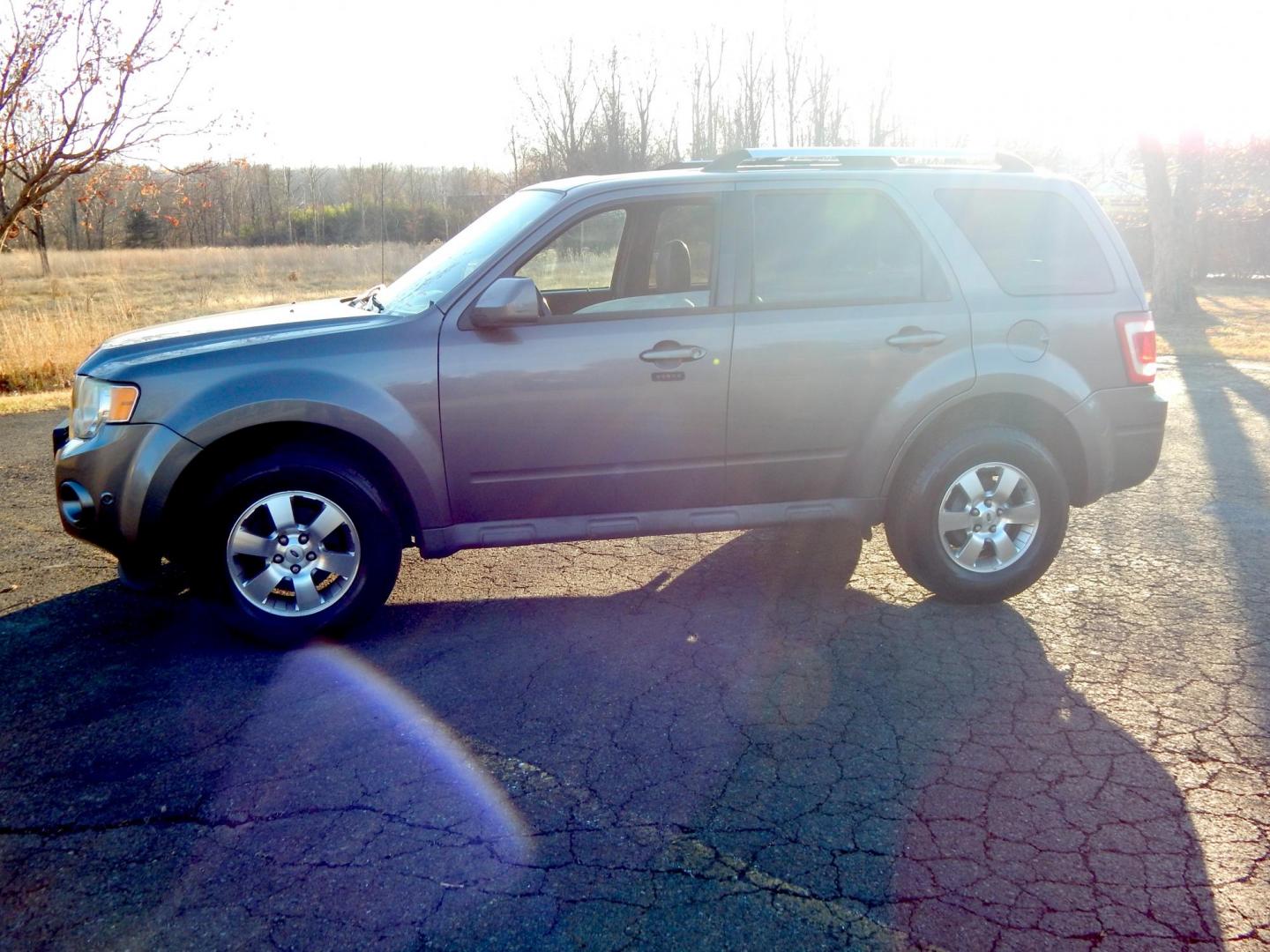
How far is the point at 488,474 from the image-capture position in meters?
4.63

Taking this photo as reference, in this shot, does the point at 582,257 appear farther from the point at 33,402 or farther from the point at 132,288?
the point at 132,288

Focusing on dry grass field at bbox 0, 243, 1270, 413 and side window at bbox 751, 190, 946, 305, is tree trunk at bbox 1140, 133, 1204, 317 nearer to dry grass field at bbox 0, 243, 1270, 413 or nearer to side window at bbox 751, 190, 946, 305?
dry grass field at bbox 0, 243, 1270, 413

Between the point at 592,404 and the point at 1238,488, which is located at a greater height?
the point at 592,404

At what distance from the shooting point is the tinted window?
507 centimetres

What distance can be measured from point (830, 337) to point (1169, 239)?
1657 centimetres

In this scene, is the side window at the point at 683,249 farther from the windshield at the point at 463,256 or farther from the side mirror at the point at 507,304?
the side mirror at the point at 507,304

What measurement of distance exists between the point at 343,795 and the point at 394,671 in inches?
39.2

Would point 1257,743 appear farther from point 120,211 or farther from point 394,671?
point 120,211

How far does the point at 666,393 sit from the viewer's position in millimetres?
4695

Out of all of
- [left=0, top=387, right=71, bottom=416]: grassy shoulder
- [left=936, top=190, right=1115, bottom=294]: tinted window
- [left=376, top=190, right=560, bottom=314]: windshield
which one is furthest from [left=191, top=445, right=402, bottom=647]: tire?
[left=0, top=387, right=71, bottom=416]: grassy shoulder

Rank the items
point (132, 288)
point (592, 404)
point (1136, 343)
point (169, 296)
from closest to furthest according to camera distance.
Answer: point (592, 404) < point (1136, 343) < point (169, 296) < point (132, 288)

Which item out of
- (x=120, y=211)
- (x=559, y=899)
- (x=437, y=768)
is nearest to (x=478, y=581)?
(x=437, y=768)

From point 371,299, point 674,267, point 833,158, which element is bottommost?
point 371,299

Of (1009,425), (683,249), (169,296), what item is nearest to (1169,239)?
(1009,425)
